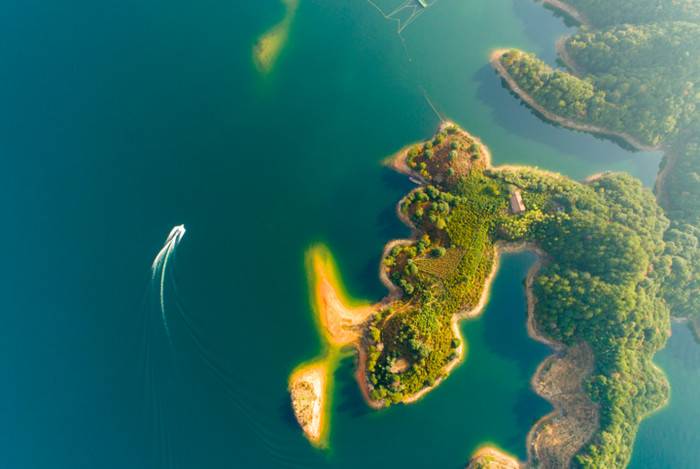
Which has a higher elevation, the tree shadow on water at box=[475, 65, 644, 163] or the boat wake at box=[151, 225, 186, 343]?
the tree shadow on water at box=[475, 65, 644, 163]

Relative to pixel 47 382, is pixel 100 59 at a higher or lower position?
higher

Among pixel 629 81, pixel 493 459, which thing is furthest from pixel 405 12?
pixel 493 459

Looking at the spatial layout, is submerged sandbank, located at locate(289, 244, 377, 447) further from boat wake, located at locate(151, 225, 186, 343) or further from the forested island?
boat wake, located at locate(151, 225, 186, 343)

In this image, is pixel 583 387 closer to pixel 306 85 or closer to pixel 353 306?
pixel 353 306

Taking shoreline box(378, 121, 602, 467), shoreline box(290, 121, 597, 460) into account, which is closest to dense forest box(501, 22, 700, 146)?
shoreline box(378, 121, 602, 467)

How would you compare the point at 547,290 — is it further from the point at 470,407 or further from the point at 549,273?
the point at 470,407

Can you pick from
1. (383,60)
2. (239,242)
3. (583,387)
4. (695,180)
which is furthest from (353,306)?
(695,180)

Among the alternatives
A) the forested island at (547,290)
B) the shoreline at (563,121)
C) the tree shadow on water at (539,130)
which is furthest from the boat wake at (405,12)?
the forested island at (547,290)
